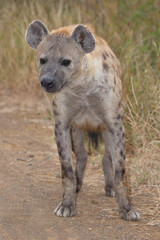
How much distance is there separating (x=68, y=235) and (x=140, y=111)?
1877mm

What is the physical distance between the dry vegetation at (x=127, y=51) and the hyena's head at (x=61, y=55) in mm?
1129

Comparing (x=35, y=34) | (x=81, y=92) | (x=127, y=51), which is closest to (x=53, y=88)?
(x=81, y=92)

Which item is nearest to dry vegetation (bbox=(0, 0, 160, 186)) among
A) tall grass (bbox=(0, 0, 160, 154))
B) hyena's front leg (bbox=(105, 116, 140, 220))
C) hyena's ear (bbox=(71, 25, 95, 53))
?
tall grass (bbox=(0, 0, 160, 154))

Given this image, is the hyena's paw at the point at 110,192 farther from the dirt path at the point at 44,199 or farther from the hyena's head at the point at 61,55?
the hyena's head at the point at 61,55

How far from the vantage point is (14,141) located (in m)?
5.36

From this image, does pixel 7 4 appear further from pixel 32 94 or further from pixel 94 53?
pixel 94 53

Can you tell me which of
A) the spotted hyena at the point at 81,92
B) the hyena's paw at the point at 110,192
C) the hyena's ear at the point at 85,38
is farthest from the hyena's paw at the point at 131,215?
the hyena's ear at the point at 85,38

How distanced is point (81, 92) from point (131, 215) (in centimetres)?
85

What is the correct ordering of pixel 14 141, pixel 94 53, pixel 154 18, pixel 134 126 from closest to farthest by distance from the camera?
pixel 94 53, pixel 134 126, pixel 14 141, pixel 154 18

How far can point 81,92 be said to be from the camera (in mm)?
3654

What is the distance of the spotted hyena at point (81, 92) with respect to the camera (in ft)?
11.5

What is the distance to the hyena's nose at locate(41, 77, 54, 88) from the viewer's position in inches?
131

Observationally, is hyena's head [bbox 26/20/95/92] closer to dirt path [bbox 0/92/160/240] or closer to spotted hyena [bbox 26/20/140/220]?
spotted hyena [bbox 26/20/140/220]

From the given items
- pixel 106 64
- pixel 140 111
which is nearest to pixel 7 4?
pixel 140 111
